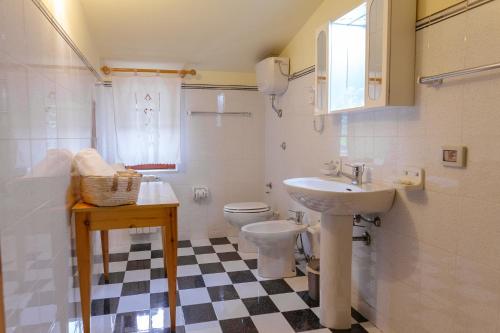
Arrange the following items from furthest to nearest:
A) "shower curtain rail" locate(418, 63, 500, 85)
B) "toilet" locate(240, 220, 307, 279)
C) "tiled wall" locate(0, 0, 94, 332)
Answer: "toilet" locate(240, 220, 307, 279), "shower curtain rail" locate(418, 63, 500, 85), "tiled wall" locate(0, 0, 94, 332)

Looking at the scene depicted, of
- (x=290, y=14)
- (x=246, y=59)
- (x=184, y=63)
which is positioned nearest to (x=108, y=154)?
(x=184, y=63)

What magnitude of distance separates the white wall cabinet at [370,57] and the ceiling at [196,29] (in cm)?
63

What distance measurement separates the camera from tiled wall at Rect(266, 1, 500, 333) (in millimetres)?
1439

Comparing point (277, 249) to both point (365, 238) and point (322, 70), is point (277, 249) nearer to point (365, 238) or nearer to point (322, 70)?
point (365, 238)

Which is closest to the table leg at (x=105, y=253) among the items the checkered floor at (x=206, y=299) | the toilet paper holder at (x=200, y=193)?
the checkered floor at (x=206, y=299)

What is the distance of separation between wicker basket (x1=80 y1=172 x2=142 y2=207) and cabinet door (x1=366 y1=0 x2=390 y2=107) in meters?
1.31

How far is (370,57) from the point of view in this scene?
1966 mm

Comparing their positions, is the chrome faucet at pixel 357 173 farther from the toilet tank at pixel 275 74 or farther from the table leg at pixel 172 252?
the toilet tank at pixel 275 74

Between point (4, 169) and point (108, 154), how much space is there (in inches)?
101

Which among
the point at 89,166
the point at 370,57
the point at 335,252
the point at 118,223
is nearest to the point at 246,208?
the point at 335,252

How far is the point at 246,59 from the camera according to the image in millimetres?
3617

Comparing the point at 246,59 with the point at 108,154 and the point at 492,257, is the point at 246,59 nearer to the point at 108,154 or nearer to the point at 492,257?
the point at 108,154

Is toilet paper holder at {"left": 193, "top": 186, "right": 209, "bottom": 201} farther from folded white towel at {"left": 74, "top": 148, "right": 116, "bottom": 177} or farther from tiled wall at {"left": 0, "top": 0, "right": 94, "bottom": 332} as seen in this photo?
tiled wall at {"left": 0, "top": 0, "right": 94, "bottom": 332}

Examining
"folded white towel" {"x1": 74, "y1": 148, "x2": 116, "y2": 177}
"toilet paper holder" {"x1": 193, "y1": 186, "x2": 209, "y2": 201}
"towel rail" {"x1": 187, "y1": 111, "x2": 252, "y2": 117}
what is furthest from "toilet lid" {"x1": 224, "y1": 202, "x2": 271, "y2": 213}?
"folded white towel" {"x1": 74, "y1": 148, "x2": 116, "y2": 177}
